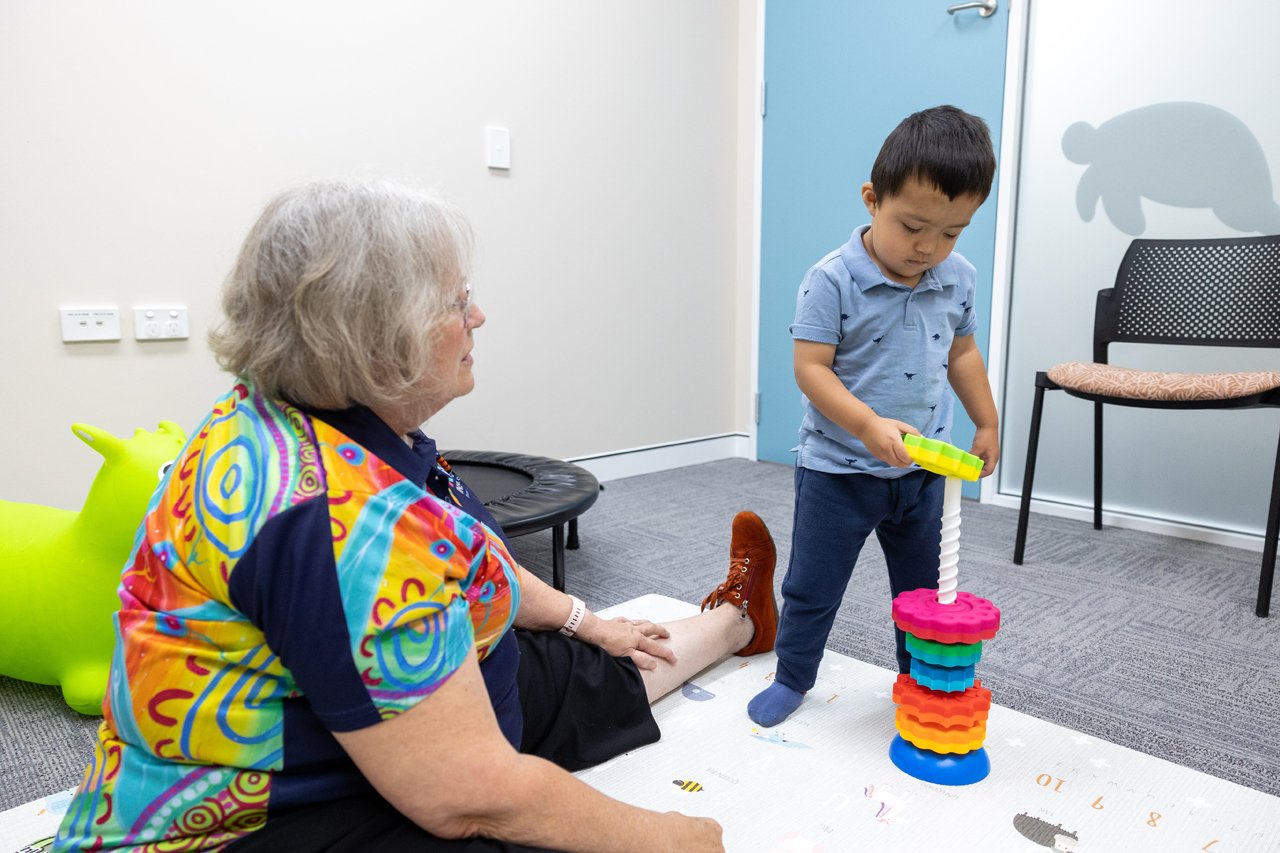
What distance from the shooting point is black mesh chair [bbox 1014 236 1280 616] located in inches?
79.8

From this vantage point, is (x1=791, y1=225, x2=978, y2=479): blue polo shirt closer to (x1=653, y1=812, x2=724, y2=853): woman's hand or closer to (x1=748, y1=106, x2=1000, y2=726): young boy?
(x1=748, y1=106, x2=1000, y2=726): young boy

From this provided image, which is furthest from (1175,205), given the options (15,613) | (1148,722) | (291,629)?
(15,613)

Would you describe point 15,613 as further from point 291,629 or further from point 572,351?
point 572,351

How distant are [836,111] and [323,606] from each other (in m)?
3.01

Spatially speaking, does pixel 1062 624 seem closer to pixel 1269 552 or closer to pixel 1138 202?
pixel 1269 552

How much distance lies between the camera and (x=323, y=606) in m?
0.71

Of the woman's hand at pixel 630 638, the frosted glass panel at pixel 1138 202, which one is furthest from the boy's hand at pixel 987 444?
the frosted glass panel at pixel 1138 202

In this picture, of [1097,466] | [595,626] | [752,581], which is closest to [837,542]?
[752,581]

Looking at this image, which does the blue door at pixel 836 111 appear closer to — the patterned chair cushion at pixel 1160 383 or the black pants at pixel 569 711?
the patterned chair cushion at pixel 1160 383

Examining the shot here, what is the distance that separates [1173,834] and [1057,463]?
6.12ft

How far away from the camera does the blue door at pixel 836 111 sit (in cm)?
288

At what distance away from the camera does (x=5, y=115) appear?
2.02 metres

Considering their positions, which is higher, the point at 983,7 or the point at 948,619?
the point at 983,7

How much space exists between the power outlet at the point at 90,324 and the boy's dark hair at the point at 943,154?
1.91m
